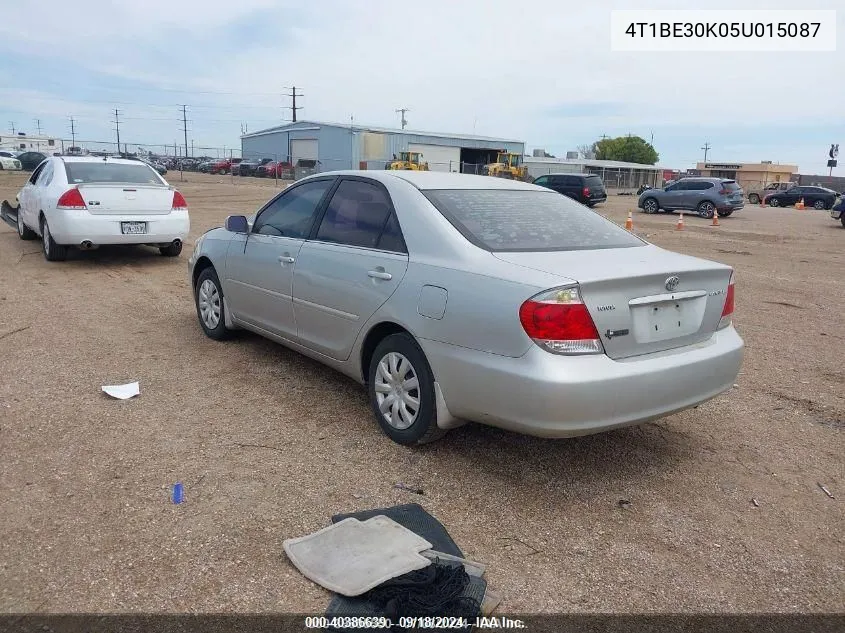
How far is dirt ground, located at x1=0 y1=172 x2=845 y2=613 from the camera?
2896 mm

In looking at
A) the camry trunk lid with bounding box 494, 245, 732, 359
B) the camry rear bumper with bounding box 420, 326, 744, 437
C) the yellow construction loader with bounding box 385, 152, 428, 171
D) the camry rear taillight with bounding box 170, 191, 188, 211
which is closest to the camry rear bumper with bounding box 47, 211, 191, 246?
the camry rear taillight with bounding box 170, 191, 188, 211

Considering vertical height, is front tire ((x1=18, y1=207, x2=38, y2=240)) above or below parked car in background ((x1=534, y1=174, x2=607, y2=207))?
below

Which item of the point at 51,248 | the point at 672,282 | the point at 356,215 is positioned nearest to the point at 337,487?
the point at 356,215

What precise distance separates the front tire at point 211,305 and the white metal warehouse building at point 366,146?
40.3 meters

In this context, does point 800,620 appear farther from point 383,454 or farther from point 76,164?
point 76,164

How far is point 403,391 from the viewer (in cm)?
409

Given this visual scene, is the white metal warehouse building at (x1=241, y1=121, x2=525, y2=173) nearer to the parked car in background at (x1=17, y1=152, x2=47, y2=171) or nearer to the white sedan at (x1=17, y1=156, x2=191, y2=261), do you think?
the parked car in background at (x1=17, y1=152, x2=47, y2=171)

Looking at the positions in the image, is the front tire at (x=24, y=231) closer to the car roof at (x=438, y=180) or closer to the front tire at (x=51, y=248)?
the front tire at (x=51, y=248)

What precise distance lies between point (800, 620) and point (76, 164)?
406 inches

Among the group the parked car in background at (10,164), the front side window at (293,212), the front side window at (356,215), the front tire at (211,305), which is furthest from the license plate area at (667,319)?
the parked car in background at (10,164)

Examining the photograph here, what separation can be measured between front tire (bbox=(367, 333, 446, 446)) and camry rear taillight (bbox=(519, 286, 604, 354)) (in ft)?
2.46

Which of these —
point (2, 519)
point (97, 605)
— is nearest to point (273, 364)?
point (2, 519)

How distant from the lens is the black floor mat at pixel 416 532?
2703mm

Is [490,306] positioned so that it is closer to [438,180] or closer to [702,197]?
[438,180]
